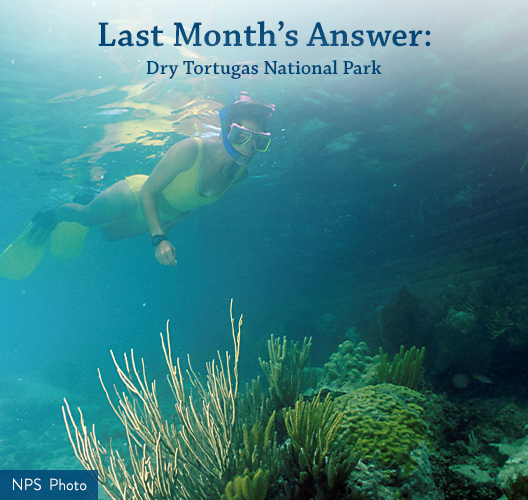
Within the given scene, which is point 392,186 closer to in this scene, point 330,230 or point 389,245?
point 389,245

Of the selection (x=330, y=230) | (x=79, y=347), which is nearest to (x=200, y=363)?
(x=330, y=230)

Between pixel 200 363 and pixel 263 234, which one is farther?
pixel 263 234

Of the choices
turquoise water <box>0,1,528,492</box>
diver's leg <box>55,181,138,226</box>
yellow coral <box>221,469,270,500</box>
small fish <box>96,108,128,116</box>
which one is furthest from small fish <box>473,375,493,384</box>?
small fish <box>96,108,128,116</box>

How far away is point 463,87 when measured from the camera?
1081 centimetres

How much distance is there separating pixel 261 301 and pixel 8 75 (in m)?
19.3

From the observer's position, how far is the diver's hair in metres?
5.45

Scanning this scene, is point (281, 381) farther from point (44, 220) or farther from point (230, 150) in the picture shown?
point (44, 220)

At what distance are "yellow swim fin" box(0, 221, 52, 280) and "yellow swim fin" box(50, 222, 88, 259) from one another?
1.04ft

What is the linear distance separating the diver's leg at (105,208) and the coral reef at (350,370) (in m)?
5.38

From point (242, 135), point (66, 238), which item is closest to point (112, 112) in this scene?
point (66, 238)

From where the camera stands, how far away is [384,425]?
3.03 metres

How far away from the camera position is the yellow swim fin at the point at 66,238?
8.06 meters

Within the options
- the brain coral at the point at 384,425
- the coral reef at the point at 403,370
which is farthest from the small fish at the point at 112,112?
the brain coral at the point at 384,425

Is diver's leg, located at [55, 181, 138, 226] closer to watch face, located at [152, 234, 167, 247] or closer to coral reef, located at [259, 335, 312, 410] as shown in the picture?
watch face, located at [152, 234, 167, 247]
